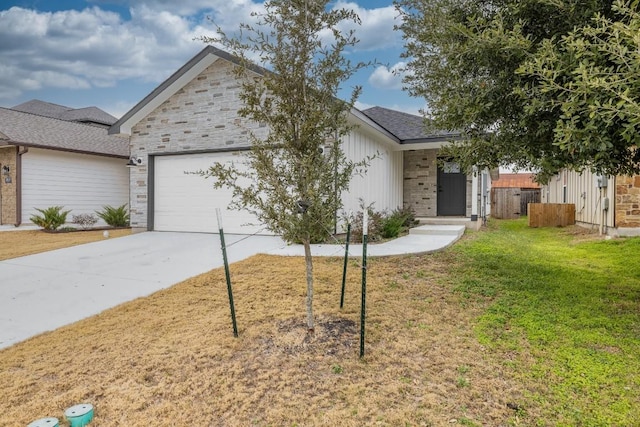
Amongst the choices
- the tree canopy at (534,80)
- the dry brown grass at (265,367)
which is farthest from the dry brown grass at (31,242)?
the tree canopy at (534,80)

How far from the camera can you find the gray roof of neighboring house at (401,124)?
36.3 feet

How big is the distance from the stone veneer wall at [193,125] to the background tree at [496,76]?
182 inches

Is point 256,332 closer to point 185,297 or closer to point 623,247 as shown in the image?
point 185,297

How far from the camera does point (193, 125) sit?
9492 mm

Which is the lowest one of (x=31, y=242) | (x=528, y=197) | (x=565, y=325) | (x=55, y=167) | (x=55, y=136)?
(x=565, y=325)

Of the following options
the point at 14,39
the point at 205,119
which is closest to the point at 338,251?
the point at 205,119

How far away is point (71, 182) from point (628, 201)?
1668 centimetres

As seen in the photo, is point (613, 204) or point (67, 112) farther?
point (67, 112)

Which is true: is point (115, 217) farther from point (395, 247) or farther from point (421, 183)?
point (421, 183)

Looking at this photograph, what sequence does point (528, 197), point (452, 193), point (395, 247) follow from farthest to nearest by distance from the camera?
point (528, 197) < point (452, 193) < point (395, 247)

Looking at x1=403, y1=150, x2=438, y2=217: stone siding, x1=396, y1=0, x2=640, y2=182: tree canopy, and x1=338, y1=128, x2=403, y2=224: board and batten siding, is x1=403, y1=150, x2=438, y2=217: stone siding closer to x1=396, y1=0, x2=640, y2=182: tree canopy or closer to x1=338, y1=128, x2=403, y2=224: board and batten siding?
x1=338, y1=128, x2=403, y2=224: board and batten siding

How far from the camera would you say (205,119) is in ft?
30.5

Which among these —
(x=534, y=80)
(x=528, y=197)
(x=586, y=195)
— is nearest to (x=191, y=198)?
(x=534, y=80)

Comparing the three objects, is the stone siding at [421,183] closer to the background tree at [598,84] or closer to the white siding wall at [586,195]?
the white siding wall at [586,195]
